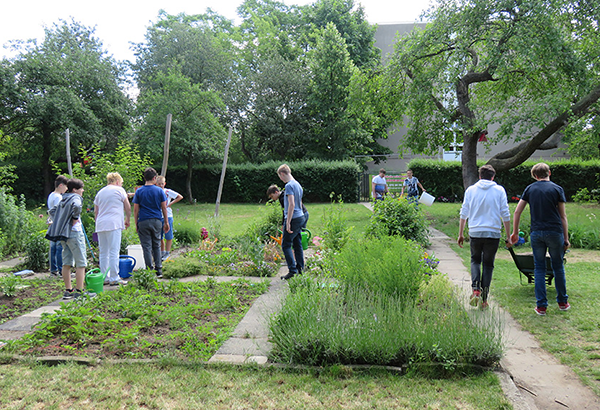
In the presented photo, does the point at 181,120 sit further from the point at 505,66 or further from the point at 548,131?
the point at 548,131

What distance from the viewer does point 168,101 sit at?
2116 centimetres

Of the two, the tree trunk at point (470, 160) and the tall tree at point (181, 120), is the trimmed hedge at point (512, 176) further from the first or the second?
the tall tree at point (181, 120)

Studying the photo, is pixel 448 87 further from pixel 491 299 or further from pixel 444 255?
pixel 491 299

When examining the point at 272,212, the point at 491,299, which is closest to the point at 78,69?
the point at 272,212

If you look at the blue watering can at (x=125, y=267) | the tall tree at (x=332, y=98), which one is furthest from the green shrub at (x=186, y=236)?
the tall tree at (x=332, y=98)

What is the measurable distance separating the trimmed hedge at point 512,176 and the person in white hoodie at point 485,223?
1656cm

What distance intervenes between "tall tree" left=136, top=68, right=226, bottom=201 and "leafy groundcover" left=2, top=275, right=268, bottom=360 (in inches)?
661

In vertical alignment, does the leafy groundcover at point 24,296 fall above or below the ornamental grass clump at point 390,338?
below

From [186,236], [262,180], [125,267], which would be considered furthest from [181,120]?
[125,267]

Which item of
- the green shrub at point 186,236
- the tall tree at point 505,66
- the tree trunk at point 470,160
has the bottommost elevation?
the green shrub at point 186,236

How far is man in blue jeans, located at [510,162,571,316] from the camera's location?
16.1ft

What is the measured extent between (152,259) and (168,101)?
16292mm

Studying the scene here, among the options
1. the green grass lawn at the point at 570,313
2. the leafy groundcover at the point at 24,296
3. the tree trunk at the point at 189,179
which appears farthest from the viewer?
the tree trunk at the point at 189,179

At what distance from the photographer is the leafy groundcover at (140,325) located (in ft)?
12.4
